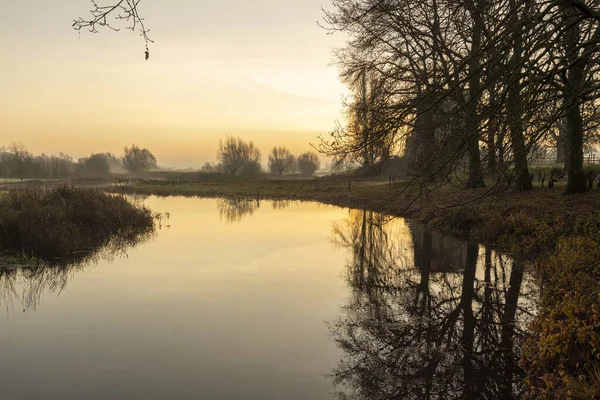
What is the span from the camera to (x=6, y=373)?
6.92m

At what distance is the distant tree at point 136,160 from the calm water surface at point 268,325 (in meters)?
121

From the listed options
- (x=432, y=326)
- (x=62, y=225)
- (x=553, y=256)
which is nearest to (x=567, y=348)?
(x=432, y=326)

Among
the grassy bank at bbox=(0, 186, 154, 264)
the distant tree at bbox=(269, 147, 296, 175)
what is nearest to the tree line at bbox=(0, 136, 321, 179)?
the distant tree at bbox=(269, 147, 296, 175)

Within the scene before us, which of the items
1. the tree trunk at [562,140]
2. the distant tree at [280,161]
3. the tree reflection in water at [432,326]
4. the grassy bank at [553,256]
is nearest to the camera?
the grassy bank at [553,256]

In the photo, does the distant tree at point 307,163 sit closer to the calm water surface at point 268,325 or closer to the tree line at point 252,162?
the tree line at point 252,162

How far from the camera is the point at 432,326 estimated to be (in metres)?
8.69

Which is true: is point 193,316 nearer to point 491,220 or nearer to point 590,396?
point 590,396

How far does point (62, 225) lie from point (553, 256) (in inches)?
681

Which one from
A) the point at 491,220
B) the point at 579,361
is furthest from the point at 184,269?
the point at 491,220

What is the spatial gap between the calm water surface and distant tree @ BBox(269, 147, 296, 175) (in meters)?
105

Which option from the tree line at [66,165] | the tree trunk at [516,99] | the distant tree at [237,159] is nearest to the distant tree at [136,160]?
the tree line at [66,165]

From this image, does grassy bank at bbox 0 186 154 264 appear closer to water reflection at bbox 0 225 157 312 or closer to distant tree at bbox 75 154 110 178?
water reflection at bbox 0 225 157 312

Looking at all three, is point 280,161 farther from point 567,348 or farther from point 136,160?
point 567,348

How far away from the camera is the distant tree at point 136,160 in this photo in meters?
128
